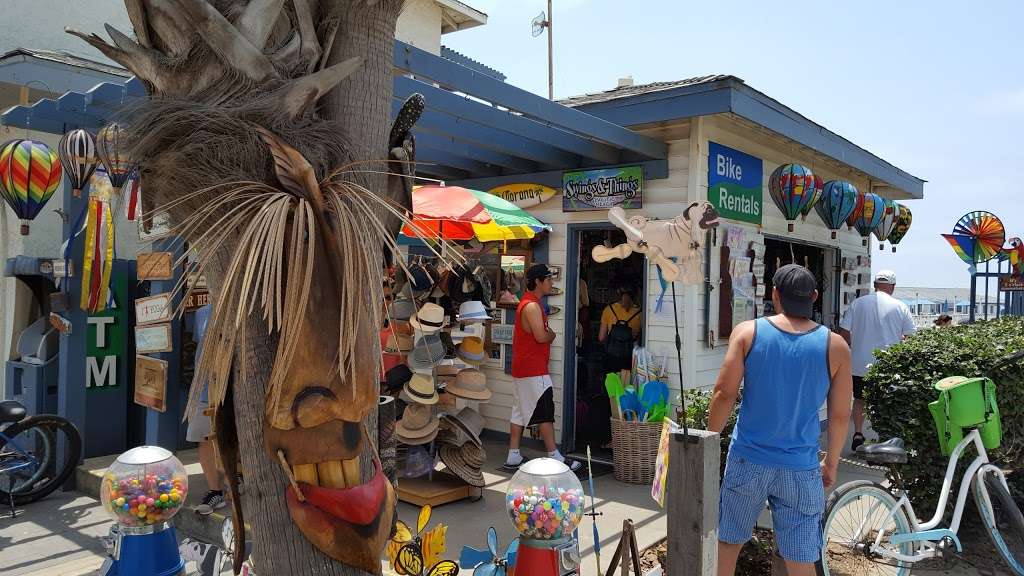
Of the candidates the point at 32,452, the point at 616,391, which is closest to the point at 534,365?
the point at 616,391

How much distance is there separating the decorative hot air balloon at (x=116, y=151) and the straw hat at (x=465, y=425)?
4.20 metres

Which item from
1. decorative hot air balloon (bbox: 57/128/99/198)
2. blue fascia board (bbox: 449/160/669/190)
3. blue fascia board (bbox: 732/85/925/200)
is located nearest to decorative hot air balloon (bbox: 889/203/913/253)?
blue fascia board (bbox: 732/85/925/200)

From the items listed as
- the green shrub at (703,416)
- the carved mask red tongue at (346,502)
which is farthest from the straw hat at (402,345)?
the carved mask red tongue at (346,502)

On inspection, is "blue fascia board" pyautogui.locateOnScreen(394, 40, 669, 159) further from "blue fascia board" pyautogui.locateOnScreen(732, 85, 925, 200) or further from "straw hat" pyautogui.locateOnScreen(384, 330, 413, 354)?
"straw hat" pyautogui.locateOnScreen(384, 330, 413, 354)

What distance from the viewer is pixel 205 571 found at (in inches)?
109

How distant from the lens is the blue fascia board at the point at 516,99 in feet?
13.9

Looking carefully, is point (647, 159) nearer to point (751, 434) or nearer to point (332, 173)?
point (751, 434)

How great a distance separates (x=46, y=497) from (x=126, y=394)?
1.32 m

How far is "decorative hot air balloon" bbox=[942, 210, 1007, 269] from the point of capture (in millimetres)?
14422

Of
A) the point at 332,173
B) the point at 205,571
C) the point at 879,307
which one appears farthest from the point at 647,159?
the point at 332,173

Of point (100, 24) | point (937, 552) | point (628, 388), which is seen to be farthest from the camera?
point (100, 24)

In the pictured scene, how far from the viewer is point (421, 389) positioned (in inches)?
207

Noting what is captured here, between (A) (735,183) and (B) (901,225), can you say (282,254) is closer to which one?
(A) (735,183)

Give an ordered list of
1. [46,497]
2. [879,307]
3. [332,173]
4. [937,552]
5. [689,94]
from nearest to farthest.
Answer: [332,173] < [937,552] < [46,497] < [689,94] < [879,307]
